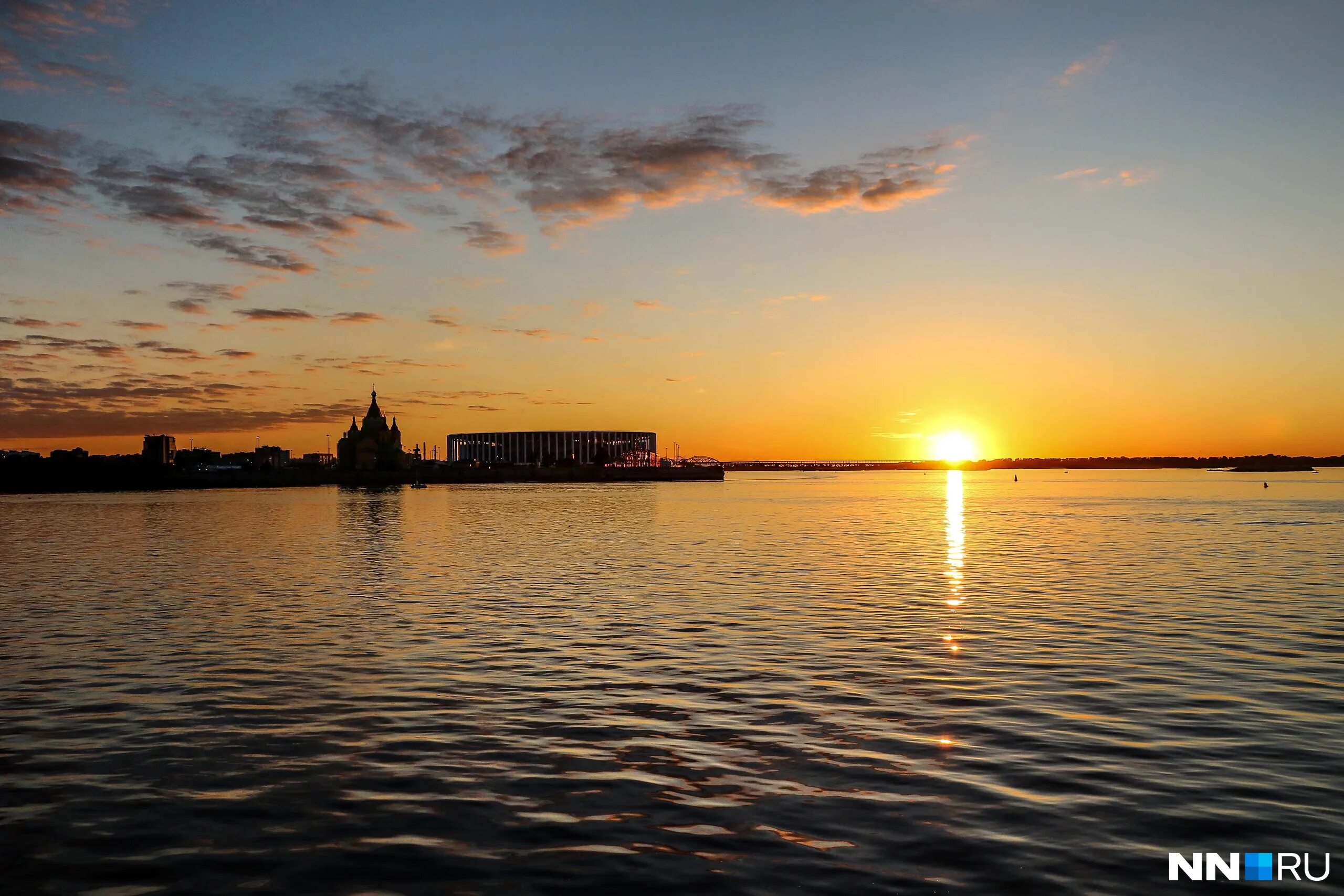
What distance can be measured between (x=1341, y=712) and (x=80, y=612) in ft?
112

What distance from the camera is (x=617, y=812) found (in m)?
12.1

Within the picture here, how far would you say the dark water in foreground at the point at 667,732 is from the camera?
1064 cm

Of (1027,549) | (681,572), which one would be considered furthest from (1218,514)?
(681,572)

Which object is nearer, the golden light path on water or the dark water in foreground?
the dark water in foreground

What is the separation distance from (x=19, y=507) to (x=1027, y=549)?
15937 cm

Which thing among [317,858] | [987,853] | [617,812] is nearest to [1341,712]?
[987,853]

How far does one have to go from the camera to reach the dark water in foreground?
419 inches

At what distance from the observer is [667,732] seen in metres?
16.1

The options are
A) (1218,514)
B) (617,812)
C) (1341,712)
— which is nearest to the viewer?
(617,812)

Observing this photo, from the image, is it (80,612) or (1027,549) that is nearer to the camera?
(80,612)

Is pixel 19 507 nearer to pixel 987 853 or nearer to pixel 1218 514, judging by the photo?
pixel 1218 514

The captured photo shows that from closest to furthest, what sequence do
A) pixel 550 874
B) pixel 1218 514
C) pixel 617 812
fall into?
pixel 550 874 → pixel 617 812 → pixel 1218 514

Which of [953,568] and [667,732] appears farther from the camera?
[953,568]

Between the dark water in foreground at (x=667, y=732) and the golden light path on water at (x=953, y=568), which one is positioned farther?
the golden light path on water at (x=953, y=568)
